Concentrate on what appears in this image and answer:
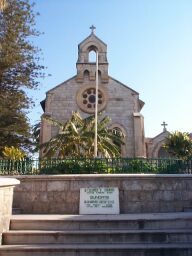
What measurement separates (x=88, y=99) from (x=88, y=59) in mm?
3654

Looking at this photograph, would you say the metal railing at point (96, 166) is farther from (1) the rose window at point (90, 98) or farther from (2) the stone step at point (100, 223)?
(1) the rose window at point (90, 98)

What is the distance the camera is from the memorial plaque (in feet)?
29.9

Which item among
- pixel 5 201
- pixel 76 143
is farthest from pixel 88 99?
pixel 5 201

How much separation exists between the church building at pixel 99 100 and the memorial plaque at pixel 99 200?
13.9m

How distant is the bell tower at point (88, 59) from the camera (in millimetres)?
25344

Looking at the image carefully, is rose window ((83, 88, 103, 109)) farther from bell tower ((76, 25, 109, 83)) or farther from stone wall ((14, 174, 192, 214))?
stone wall ((14, 174, 192, 214))

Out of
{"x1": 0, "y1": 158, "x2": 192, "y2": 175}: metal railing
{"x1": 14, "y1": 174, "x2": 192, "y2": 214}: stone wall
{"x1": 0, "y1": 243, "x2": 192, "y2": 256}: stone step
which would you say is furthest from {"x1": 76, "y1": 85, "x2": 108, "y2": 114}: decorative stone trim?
{"x1": 0, "y1": 243, "x2": 192, "y2": 256}: stone step

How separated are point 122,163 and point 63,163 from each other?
2.20 m

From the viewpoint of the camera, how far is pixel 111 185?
32.0 ft

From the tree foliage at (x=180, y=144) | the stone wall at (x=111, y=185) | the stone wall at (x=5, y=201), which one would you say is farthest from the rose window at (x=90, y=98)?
the stone wall at (x=5, y=201)

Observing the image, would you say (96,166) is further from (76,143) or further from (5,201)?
(76,143)

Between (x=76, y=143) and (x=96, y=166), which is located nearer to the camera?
(x=96, y=166)

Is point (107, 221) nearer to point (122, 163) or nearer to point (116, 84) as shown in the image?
point (122, 163)

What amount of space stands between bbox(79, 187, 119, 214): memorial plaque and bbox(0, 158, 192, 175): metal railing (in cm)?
141
